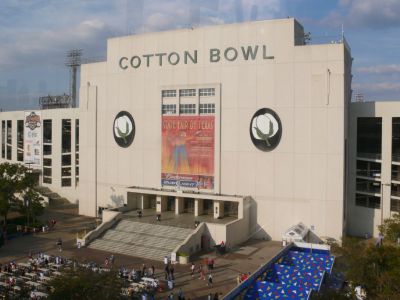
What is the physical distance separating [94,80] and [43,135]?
19671mm

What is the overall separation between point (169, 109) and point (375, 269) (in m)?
31.4

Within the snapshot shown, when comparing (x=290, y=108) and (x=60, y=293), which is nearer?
(x=60, y=293)

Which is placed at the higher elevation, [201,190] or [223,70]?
[223,70]

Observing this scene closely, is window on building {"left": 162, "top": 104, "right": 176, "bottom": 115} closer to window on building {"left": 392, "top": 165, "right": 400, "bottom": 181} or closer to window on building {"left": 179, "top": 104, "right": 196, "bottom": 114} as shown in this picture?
window on building {"left": 179, "top": 104, "right": 196, "bottom": 114}

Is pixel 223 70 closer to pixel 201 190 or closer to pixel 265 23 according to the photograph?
pixel 265 23

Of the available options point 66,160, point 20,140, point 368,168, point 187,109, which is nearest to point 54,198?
point 66,160

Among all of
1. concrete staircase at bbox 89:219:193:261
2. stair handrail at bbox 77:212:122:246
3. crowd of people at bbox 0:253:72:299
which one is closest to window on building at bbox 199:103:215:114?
concrete staircase at bbox 89:219:193:261

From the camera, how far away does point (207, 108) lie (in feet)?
164

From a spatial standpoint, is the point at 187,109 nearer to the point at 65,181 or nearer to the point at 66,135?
the point at 66,135

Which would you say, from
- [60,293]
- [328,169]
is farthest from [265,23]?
[60,293]

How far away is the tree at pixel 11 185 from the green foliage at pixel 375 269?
34.4 metres

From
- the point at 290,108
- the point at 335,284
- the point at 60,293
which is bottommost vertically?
the point at 335,284

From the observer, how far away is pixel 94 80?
192 feet

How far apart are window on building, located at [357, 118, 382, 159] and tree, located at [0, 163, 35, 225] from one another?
36320mm
